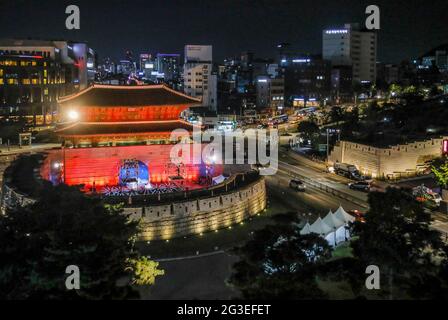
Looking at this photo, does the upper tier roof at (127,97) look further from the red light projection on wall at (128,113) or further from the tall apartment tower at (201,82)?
the tall apartment tower at (201,82)

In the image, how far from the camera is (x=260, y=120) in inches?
4227

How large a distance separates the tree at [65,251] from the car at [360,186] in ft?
87.1

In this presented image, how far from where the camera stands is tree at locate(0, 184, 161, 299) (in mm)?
18125

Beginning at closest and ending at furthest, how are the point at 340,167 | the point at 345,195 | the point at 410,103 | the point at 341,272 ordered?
the point at 341,272
the point at 345,195
the point at 340,167
the point at 410,103

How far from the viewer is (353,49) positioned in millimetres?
146375

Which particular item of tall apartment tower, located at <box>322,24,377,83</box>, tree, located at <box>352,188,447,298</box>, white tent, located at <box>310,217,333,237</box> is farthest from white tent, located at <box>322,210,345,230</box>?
tall apartment tower, located at <box>322,24,377,83</box>

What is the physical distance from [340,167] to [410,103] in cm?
4185

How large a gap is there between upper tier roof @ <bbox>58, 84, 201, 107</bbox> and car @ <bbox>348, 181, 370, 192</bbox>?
15.6 meters

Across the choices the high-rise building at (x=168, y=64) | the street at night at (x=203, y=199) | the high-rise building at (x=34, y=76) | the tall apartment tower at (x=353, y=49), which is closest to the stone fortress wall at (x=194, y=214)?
the street at night at (x=203, y=199)

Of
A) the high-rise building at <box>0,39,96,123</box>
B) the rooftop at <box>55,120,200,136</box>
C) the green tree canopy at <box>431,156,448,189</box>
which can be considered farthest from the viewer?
the high-rise building at <box>0,39,96,123</box>

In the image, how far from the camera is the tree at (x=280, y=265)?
16.7m

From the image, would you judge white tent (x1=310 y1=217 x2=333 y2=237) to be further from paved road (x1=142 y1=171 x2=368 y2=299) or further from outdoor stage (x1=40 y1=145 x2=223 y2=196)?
outdoor stage (x1=40 y1=145 x2=223 y2=196)

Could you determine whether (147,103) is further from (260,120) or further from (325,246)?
(260,120)

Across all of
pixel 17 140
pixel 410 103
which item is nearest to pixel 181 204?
pixel 17 140
